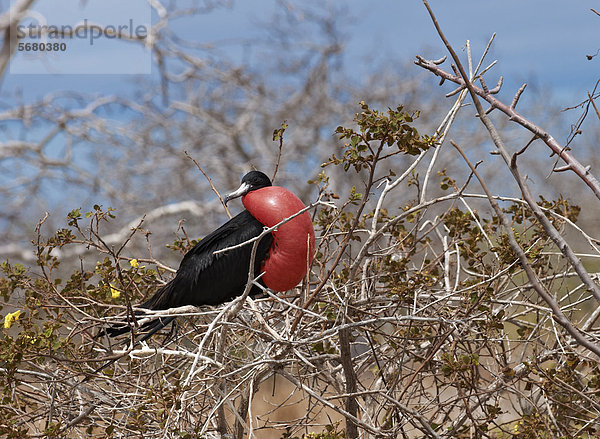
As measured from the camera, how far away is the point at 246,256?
2666 mm

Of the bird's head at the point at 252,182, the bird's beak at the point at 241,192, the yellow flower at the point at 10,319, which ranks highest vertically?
the bird's head at the point at 252,182

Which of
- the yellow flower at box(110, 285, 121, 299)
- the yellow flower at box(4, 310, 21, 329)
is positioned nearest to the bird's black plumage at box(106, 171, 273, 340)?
the yellow flower at box(110, 285, 121, 299)

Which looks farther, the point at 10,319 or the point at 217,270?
the point at 217,270

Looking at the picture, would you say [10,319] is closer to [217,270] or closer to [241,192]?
[217,270]

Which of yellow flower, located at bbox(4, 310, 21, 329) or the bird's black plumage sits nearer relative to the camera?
yellow flower, located at bbox(4, 310, 21, 329)

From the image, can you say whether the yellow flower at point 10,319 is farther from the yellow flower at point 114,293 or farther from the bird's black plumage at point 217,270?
the bird's black plumage at point 217,270

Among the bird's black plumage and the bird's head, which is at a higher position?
the bird's head

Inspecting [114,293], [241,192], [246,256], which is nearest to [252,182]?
[241,192]

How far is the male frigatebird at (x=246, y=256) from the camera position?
248cm

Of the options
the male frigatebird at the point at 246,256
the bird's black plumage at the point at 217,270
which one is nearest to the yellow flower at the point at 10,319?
the male frigatebird at the point at 246,256

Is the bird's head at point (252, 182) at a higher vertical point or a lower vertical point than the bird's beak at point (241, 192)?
higher

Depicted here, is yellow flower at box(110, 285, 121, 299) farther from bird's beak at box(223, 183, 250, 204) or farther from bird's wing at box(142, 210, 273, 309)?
bird's beak at box(223, 183, 250, 204)

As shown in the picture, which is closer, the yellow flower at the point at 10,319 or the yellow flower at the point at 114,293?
the yellow flower at the point at 10,319

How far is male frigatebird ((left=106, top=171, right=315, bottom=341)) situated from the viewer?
248 cm
